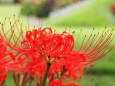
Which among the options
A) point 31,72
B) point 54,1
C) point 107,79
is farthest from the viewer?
point 54,1

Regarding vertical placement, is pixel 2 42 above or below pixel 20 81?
above

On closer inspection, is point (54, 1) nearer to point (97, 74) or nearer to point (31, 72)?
point (97, 74)

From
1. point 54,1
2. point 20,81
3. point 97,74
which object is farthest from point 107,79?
point 54,1

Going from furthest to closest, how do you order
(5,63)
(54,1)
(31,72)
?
(54,1) < (31,72) < (5,63)

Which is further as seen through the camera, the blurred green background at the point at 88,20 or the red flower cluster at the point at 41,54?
the blurred green background at the point at 88,20

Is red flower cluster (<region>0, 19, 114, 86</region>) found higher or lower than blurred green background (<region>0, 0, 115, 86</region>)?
higher

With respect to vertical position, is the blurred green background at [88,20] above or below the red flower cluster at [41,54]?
below

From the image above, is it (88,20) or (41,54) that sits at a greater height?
(41,54)

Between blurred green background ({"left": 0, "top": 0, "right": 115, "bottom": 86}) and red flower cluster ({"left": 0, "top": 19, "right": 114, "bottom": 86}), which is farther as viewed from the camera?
blurred green background ({"left": 0, "top": 0, "right": 115, "bottom": 86})

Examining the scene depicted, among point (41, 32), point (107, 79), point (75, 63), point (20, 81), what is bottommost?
point (107, 79)

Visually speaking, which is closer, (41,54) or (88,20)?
(41,54)

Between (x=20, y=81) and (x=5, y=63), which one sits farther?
(x=20, y=81)
